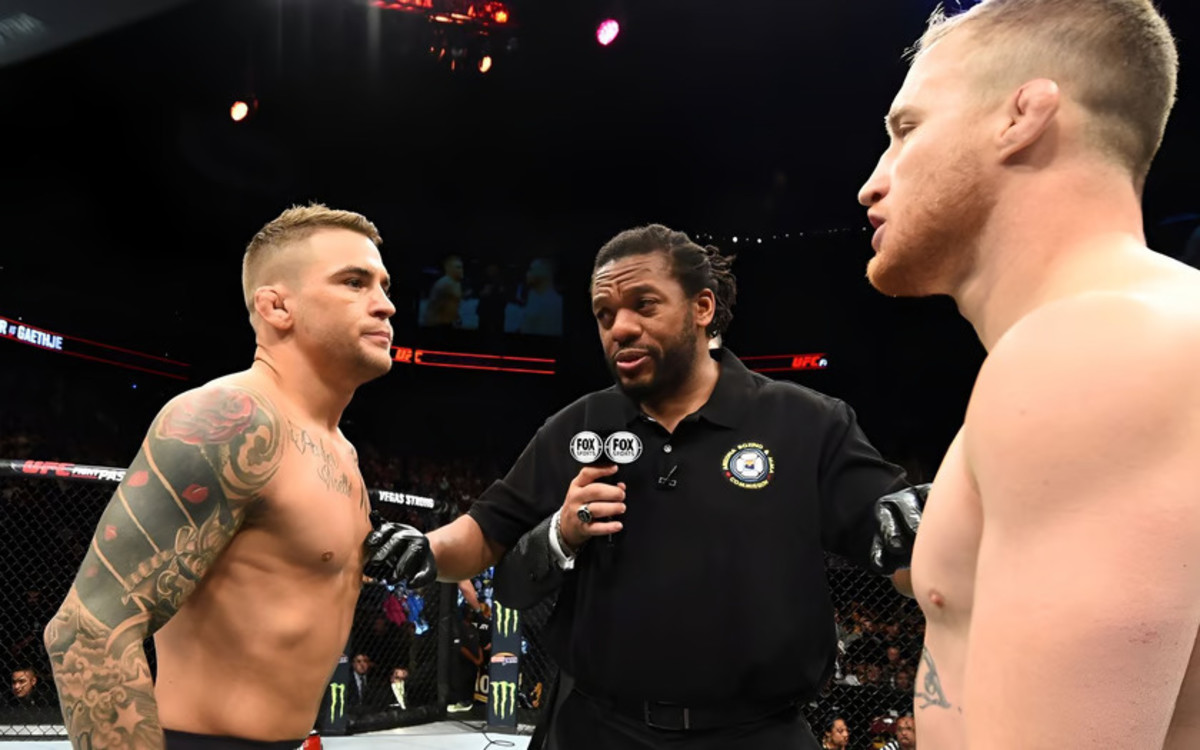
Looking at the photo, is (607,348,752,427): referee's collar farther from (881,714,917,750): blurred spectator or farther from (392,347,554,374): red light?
(392,347,554,374): red light

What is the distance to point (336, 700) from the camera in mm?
4496

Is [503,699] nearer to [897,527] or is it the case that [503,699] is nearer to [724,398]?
[724,398]

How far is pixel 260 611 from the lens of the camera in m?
1.58

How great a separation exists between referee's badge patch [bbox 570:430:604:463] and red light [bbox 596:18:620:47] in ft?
31.1

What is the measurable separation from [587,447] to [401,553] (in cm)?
50

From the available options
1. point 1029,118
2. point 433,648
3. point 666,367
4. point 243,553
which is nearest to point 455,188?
point 433,648

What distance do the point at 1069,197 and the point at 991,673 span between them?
461 mm

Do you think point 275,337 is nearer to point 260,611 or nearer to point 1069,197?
point 260,611

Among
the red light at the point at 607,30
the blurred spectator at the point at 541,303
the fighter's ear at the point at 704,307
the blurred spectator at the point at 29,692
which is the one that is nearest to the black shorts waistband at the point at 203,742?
the fighter's ear at the point at 704,307

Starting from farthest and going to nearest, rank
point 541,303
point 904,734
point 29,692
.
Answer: point 541,303 → point 29,692 → point 904,734

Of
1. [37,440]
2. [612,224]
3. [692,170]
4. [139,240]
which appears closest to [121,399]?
[139,240]

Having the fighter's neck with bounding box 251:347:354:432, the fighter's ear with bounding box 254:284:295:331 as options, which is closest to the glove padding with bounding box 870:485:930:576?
the fighter's neck with bounding box 251:347:354:432

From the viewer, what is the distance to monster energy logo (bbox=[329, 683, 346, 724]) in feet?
14.6

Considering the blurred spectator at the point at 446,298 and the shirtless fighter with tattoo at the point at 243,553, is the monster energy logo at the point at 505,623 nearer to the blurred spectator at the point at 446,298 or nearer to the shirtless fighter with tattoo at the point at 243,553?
the shirtless fighter with tattoo at the point at 243,553
